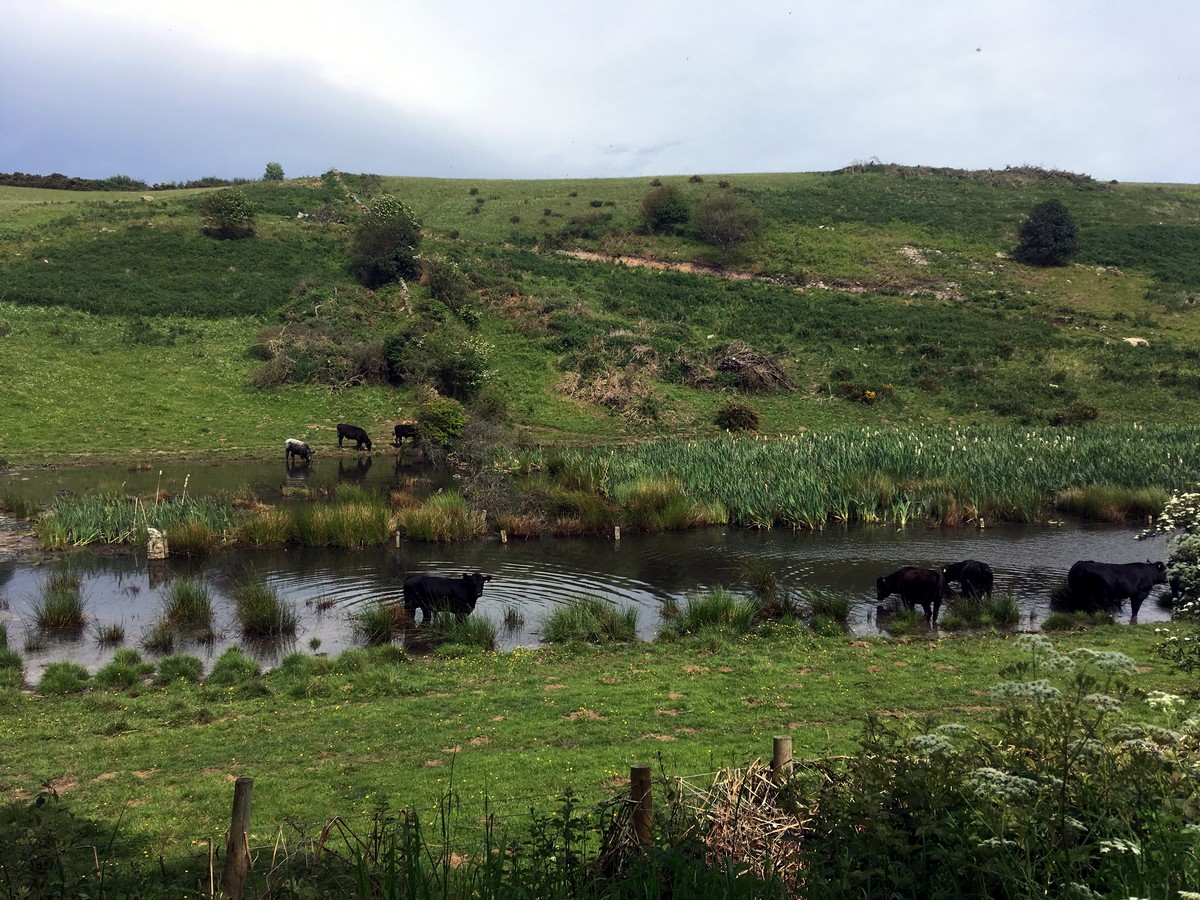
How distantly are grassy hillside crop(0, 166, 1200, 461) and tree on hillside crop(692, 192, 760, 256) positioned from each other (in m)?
1.12

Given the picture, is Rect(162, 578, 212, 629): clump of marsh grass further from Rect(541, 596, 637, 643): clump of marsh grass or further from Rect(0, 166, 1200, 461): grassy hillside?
Rect(0, 166, 1200, 461): grassy hillside

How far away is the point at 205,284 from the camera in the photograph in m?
54.8

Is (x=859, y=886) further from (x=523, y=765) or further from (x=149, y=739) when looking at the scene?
(x=149, y=739)

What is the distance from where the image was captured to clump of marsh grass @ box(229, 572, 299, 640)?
1512 cm

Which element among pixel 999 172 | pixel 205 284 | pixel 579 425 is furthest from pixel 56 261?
pixel 999 172

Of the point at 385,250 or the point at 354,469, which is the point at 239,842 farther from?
the point at 385,250

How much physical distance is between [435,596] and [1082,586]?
40.9ft

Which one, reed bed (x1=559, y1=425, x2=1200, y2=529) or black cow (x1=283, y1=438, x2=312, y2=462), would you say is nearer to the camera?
reed bed (x1=559, y1=425, x2=1200, y2=529)

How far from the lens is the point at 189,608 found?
51.7ft

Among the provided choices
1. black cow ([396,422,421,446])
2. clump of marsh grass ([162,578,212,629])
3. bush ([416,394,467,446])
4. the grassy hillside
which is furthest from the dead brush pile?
the grassy hillside

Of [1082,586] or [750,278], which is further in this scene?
[750,278]

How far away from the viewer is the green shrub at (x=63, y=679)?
39.7 ft

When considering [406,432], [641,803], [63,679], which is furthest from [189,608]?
[406,432]

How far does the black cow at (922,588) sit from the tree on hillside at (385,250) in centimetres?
4696
